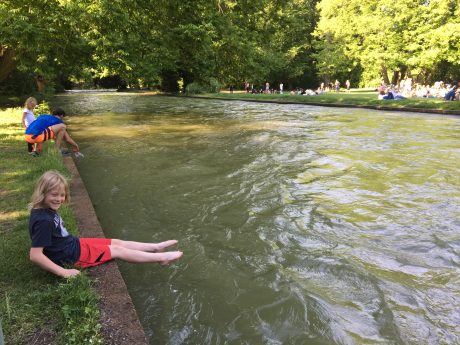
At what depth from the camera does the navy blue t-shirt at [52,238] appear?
11.5 ft

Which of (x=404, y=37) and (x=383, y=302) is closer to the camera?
(x=383, y=302)

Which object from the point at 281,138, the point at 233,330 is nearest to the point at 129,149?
the point at 281,138

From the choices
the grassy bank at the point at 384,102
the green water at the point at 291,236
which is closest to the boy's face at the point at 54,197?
the green water at the point at 291,236

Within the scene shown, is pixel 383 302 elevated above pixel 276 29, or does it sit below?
below

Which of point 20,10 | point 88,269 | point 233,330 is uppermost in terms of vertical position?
point 20,10

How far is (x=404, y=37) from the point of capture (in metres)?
35.1

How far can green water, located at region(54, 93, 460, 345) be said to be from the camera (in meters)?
3.62

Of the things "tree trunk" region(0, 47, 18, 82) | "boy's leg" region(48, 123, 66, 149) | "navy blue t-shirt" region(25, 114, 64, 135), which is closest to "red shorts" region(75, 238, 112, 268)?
"navy blue t-shirt" region(25, 114, 64, 135)

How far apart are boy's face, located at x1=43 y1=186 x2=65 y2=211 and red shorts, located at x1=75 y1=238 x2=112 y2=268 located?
1.70 feet

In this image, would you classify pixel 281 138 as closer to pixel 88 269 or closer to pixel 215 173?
pixel 215 173

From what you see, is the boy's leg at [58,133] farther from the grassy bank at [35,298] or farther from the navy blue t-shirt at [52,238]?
the navy blue t-shirt at [52,238]

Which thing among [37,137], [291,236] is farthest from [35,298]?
[37,137]

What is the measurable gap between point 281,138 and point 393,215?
7458 mm

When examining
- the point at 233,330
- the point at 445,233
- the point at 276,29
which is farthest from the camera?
the point at 276,29
